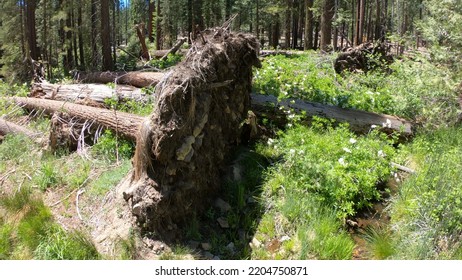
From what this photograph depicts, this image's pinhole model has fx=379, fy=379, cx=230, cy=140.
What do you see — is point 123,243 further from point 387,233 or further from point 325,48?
point 325,48

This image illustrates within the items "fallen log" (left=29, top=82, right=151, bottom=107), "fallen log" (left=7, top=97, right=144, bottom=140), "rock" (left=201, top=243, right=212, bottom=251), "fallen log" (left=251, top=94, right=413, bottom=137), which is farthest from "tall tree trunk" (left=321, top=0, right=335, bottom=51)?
"rock" (left=201, top=243, right=212, bottom=251)

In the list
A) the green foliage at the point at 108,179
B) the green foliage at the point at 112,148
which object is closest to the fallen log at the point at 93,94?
the green foliage at the point at 112,148

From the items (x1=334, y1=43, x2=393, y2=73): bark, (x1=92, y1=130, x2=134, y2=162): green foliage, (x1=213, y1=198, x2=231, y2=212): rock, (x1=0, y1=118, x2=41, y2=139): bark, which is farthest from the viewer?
(x1=334, y1=43, x2=393, y2=73): bark

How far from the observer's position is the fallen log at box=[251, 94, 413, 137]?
705 centimetres

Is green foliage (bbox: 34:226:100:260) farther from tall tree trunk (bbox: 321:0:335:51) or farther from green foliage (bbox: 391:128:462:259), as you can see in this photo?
tall tree trunk (bbox: 321:0:335:51)

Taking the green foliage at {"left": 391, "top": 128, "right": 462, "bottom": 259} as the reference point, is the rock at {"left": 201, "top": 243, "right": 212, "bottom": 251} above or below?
below

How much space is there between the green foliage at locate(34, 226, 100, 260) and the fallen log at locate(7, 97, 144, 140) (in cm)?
233

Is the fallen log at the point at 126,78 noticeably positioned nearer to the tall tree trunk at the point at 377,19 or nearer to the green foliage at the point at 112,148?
the green foliage at the point at 112,148

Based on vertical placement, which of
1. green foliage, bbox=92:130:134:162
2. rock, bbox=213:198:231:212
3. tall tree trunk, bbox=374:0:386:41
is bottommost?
rock, bbox=213:198:231:212

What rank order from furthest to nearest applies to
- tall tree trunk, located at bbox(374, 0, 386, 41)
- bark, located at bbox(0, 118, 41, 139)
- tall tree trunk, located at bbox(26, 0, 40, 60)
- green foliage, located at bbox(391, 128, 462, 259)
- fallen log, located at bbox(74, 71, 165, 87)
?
tall tree trunk, located at bbox(374, 0, 386, 41)
tall tree trunk, located at bbox(26, 0, 40, 60)
fallen log, located at bbox(74, 71, 165, 87)
bark, located at bbox(0, 118, 41, 139)
green foliage, located at bbox(391, 128, 462, 259)

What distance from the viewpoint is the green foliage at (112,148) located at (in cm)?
666

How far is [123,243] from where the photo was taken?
457 cm

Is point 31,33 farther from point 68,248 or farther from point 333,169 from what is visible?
point 333,169
